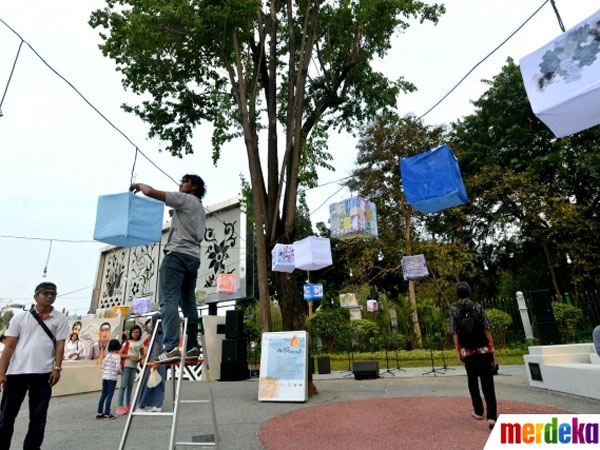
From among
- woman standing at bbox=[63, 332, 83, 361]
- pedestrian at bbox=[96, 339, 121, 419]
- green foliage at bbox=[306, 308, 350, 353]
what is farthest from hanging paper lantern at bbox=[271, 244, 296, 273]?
green foliage at bbox=[306, 308, 350, 353]

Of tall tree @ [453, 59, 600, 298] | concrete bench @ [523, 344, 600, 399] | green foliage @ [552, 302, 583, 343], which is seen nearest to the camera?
concrete bench @ [523, 344, 600, 399]

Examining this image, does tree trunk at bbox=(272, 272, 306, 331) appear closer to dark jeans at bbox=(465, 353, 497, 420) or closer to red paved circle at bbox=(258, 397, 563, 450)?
red paved circle at bbox=(258, 397, 563, 450)

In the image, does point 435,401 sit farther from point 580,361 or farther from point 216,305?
point 216,305

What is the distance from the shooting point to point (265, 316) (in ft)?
26.8

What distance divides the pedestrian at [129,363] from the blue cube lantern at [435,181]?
5.77m

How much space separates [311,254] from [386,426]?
5.27m

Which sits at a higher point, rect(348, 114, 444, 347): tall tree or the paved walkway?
rect(348, 114, 444, 347): tall tree

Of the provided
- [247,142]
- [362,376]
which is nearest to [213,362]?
[362,376]

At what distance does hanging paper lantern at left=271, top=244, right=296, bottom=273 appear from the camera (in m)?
8.32

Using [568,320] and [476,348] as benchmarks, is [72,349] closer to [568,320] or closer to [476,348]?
[476,348]

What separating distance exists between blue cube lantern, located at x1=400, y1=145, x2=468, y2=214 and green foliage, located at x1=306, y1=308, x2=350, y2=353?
13.7m

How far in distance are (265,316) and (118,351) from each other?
298 centimetres

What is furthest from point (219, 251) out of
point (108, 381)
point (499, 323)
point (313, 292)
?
point (499, 323)

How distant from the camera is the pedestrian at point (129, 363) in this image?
6699mm
